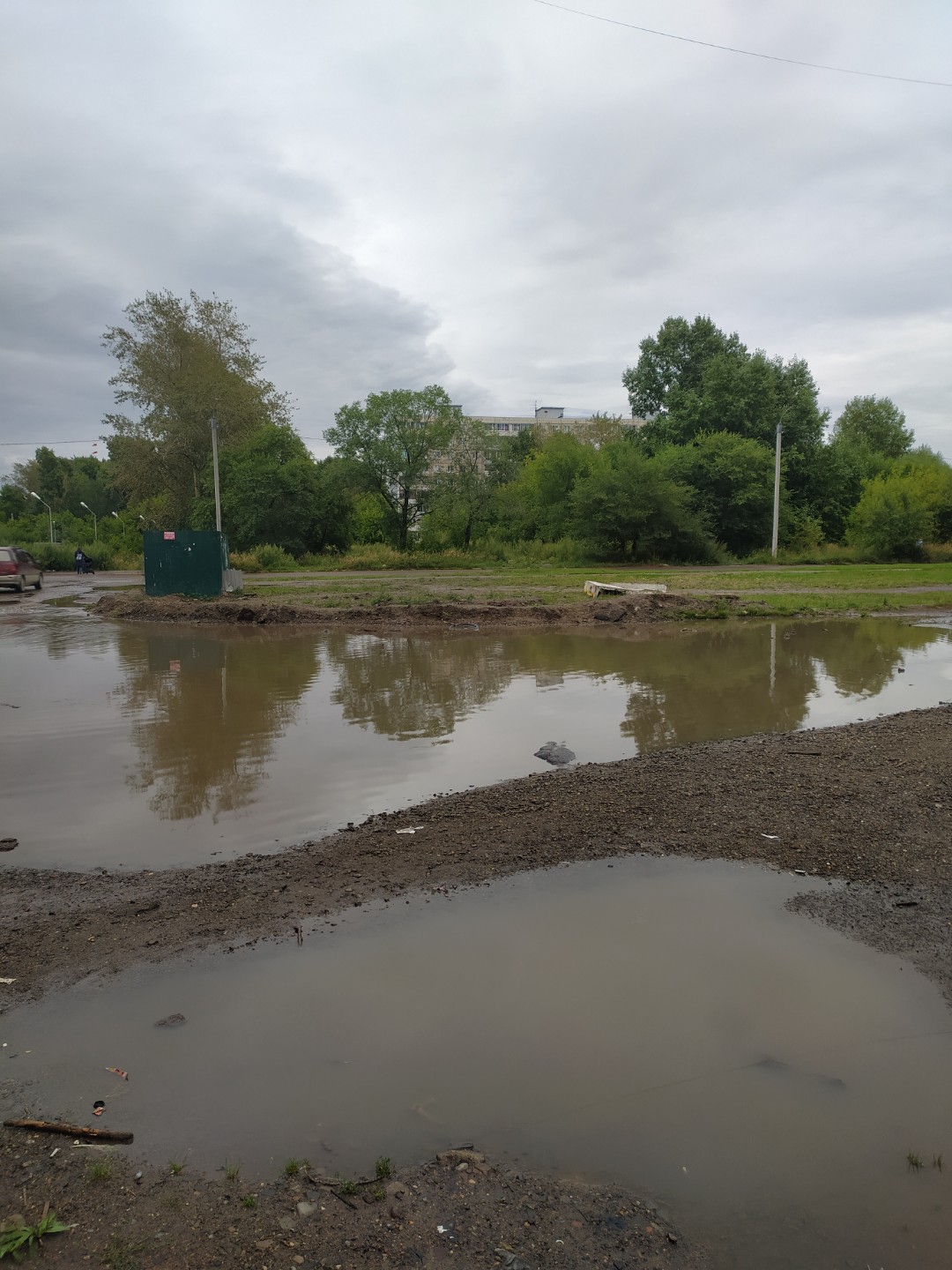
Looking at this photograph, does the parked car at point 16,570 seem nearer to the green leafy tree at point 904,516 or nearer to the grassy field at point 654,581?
the grassy field at point 654,581

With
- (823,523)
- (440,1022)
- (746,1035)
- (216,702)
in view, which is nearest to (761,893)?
(746,1035)

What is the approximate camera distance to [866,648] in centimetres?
1642

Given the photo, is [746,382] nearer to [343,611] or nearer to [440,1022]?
[343,611]

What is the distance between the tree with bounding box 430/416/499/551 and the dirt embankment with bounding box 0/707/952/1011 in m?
49.0

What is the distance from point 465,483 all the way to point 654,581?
27367 millimetres

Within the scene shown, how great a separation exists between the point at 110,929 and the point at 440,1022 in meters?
2.11

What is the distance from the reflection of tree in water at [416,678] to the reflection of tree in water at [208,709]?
769 millimetres

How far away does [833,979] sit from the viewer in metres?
4.39

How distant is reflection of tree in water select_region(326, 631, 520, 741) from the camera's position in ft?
35.6

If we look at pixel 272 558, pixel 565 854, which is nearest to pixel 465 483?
pixel 272 558

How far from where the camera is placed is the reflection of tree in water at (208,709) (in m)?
8.00

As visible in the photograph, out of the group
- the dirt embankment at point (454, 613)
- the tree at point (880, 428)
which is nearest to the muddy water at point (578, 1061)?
the dirt embankment at point (454, 613)

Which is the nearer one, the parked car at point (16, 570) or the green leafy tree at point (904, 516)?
the parked car at point (16, 570)

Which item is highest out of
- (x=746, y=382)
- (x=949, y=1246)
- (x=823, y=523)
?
(x=746, y=382)
